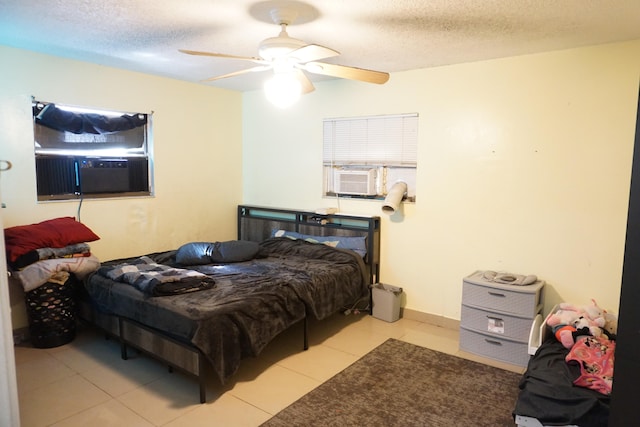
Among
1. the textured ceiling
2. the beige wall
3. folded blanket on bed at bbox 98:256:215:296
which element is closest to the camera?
the textured ceiling

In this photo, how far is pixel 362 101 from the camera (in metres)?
4.34

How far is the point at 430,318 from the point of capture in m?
4.10

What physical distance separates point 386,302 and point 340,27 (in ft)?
8.35

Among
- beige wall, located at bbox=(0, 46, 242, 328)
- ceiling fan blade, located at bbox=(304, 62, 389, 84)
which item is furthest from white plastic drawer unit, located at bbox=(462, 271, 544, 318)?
beige wall, located at bbox=(0, 46, 242, 328)

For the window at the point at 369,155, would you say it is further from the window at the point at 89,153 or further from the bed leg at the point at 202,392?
the bed leg at the point at 202,392

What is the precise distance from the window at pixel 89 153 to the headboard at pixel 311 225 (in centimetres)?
129

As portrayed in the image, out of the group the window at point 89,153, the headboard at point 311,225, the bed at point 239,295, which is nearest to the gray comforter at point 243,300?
the bed at point 239,295

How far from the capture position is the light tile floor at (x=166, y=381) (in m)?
2.54

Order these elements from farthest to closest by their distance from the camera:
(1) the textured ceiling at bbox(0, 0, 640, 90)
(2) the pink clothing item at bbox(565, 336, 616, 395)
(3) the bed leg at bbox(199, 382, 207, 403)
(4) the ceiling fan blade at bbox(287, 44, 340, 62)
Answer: (3) the bed leg at bbox(199, 382, 207, 403) → (1) the textured ceiling at bbox(0, 0, 640, 90) → (4) the ceiling fan blade at bbox(287, 44, 340, 62) → (2) the pink clothing item at bbox(565, 336, 616, 395)

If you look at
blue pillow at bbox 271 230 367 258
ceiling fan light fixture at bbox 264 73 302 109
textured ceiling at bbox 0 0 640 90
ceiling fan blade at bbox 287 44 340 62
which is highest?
textured ceiling at bbox 0 0 640 90

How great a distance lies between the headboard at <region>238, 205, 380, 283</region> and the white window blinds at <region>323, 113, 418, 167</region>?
2.03 ft

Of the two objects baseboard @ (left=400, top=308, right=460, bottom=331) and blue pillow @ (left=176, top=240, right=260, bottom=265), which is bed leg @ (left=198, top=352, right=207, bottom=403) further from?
baseboard @ (left=400, top=308, right=460, bottom=331)

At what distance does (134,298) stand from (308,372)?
4.53 feet

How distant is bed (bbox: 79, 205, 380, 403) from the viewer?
2709 millimetres
